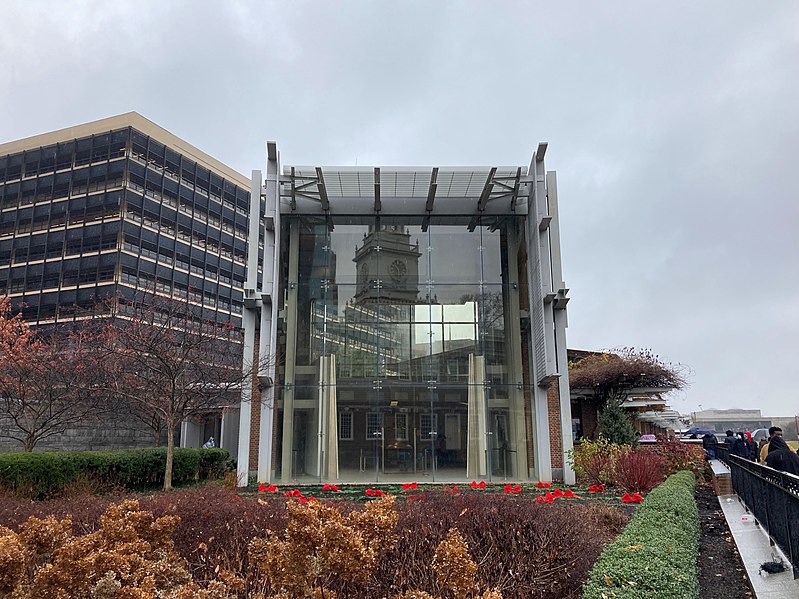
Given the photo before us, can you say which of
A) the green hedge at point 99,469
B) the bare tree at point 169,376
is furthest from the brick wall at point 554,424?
the green hedge at point 99,469

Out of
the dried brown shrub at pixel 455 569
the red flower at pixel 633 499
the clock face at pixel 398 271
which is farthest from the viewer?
the clock face at pixel 398 271

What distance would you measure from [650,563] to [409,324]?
13.0 meters

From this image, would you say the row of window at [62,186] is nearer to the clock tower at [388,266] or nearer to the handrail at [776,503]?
the clock tower at [388,266]

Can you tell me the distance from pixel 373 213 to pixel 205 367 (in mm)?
6254

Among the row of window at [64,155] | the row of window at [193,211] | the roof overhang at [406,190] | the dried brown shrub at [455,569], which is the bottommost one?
the dried brown shrub at [455,569]

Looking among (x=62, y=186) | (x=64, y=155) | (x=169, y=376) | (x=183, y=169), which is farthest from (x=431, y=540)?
(x=64, y=155)

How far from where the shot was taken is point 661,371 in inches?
934

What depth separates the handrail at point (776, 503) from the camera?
562 centimetres

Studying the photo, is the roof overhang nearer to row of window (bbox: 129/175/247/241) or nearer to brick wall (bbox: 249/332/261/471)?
brick wall (bbox: 249/332/261/471)

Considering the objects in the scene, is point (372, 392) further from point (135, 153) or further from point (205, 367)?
point (135, 153)

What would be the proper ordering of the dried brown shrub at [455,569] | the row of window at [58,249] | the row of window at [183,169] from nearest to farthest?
the dried brown shrub at [455,569] < the row of window at [58,249] < the row of window at [183,169]

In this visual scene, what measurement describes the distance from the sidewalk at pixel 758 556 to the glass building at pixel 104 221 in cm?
5434

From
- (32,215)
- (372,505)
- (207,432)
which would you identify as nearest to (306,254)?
(372,505)

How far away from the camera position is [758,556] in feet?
21.5
